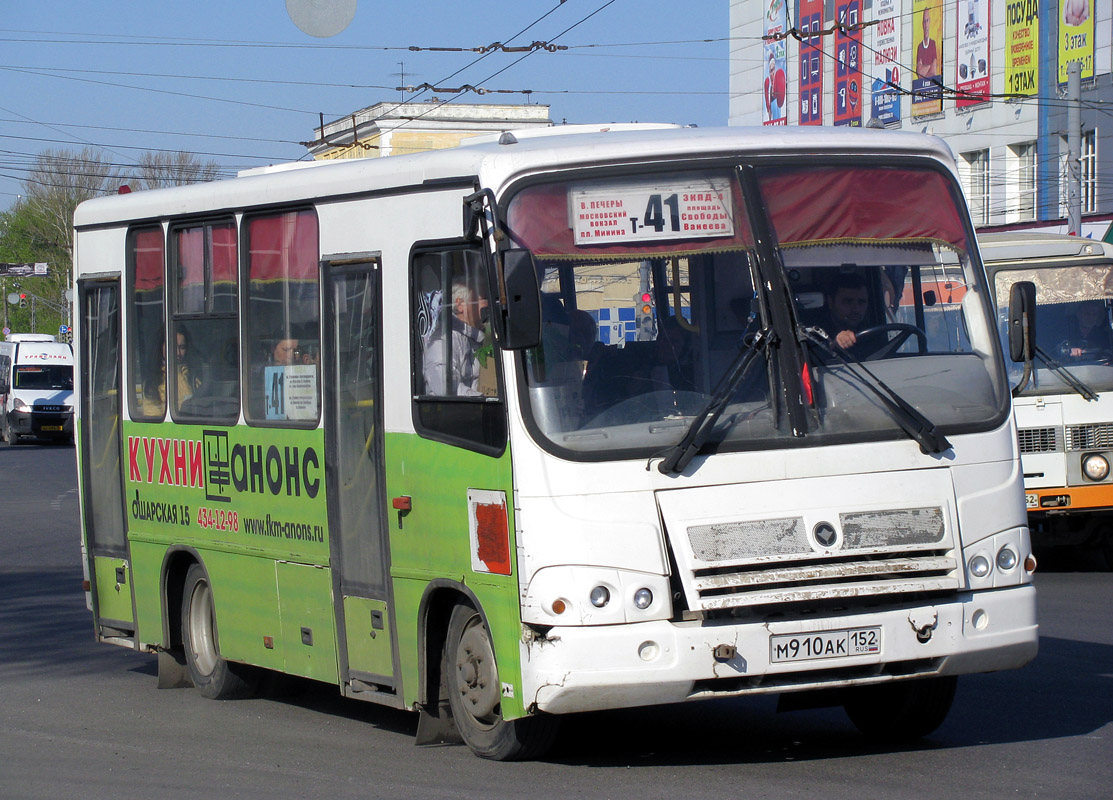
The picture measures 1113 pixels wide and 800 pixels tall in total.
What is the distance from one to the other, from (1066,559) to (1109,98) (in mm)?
25989

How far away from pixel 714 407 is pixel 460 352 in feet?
3.91

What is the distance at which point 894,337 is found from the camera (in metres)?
7.14

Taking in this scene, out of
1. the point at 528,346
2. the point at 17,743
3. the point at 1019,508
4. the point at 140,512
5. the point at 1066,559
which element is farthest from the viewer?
the point at 1066,559

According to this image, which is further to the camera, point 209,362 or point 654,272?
point 209,362

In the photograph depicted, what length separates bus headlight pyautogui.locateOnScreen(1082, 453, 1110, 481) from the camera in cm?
1464

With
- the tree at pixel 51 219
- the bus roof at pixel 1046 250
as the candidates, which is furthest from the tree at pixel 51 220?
the bus roof at pixel 1046 250

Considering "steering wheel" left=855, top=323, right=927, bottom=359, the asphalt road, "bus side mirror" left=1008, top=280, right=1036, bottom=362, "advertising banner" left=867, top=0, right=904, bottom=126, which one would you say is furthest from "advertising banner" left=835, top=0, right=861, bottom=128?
"steering wheel" left=855, top=323, right=927, bottom=359

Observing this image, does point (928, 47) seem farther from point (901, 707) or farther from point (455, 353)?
point (455, 353)

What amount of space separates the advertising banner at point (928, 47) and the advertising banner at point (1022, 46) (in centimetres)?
323

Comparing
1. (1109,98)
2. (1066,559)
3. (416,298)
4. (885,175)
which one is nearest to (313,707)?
(416,298)

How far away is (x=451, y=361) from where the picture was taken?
7.29 m

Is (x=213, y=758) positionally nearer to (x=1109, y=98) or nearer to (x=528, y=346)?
(x=528, y=346)

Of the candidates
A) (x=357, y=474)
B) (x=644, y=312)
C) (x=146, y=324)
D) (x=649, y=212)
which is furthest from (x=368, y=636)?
(x=146, y=324)

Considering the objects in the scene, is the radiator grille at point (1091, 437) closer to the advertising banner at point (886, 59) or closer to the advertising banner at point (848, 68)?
the advertising banner at point (886, 59)
